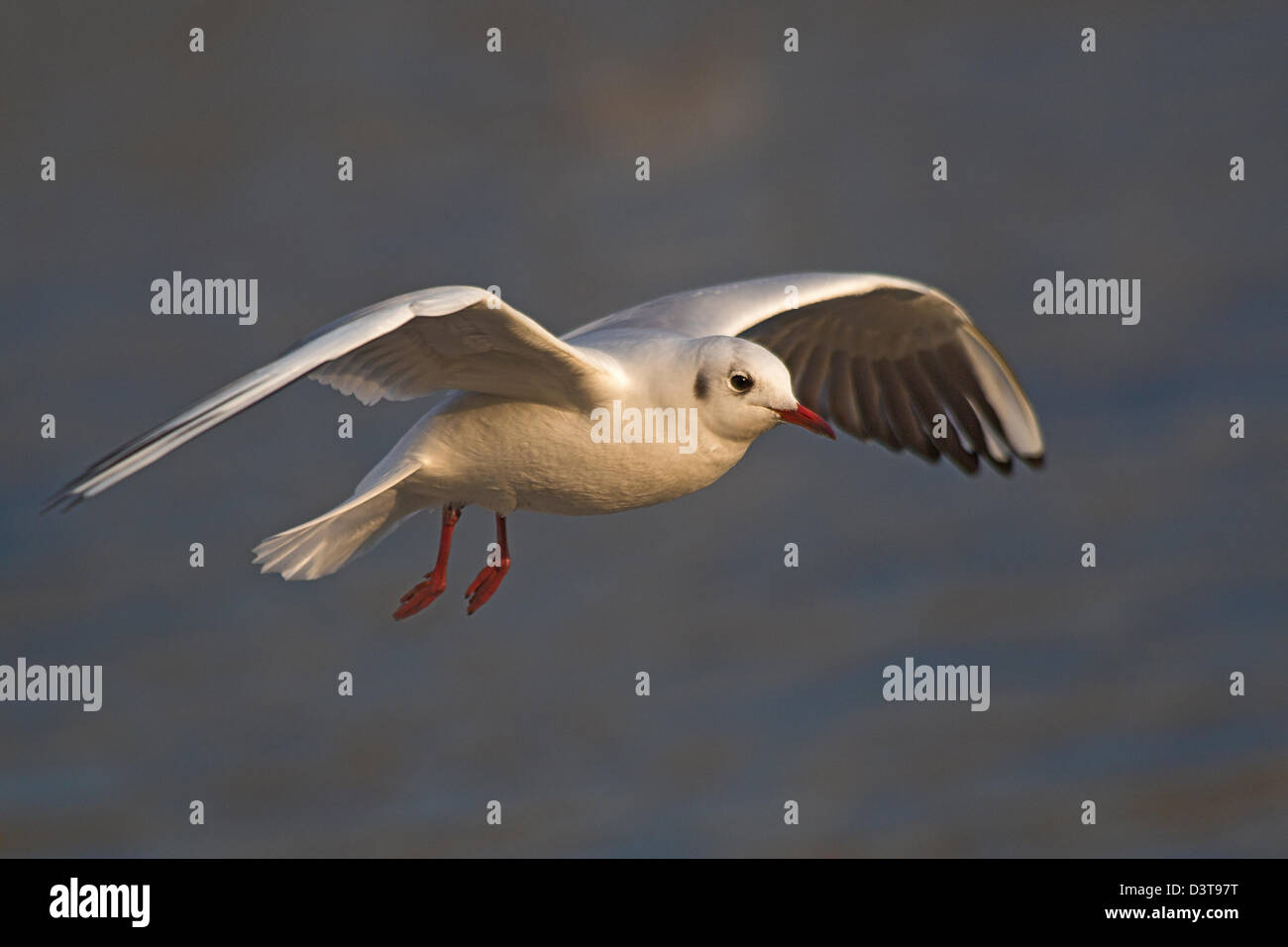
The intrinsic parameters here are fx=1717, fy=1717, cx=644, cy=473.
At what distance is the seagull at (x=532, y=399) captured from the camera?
Answer: 3732 millimetres

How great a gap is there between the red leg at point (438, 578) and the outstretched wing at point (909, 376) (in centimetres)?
124

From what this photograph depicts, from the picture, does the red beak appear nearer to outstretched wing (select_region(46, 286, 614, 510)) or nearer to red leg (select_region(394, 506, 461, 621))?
outstretched wing (select_region(46, 286, 614, 510))

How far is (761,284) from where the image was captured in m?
5.15

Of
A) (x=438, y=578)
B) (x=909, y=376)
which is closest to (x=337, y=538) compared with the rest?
(x=438, y=578)

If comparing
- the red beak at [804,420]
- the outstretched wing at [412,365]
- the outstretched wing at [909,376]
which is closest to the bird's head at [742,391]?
the red beak at [804,420]

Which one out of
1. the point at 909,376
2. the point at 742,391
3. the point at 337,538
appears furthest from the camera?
the point at 909,376

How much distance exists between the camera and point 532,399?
428 centimetres

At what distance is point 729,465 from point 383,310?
3.40 feet

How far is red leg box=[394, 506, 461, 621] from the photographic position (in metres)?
4.83

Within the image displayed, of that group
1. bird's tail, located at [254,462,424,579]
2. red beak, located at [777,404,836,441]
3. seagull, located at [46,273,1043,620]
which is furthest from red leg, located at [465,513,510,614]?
red beak, located at [777,404,836,441]

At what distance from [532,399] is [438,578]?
82 cm

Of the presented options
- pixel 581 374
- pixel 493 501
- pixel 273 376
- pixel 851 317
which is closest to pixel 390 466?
pixel 493 501

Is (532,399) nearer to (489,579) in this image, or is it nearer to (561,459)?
(561,459)

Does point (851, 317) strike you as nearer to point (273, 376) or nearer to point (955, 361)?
point (955, 361)
